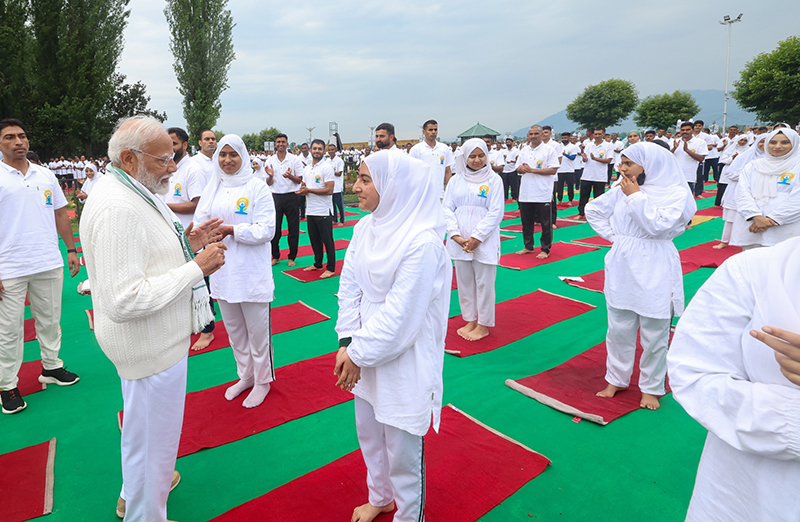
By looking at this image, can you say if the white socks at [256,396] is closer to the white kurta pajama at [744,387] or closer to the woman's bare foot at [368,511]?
the woman's bare foot at [368,511]

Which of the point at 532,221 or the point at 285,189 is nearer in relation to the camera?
the point at 285,189

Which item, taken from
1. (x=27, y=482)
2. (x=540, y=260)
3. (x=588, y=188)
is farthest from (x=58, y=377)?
(x=588, y=188)

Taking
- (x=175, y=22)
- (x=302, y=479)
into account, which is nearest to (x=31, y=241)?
(x=302, y=479)

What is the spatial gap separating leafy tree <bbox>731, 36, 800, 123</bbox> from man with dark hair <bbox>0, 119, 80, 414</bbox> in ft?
99.1

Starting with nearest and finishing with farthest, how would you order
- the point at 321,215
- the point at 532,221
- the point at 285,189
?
the point at 321,215
the point at 285,189
the point at 532,221

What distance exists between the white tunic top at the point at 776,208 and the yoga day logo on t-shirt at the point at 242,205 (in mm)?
4447

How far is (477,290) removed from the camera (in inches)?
165

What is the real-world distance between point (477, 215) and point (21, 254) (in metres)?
3.58

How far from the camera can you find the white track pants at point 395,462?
1.83m

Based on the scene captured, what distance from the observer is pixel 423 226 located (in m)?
1.80

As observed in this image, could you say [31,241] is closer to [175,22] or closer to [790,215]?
[790,215]

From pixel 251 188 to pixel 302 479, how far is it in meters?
1.94

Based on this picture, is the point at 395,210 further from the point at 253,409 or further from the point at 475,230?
A: the point at 475,230

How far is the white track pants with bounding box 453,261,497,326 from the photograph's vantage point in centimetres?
411
